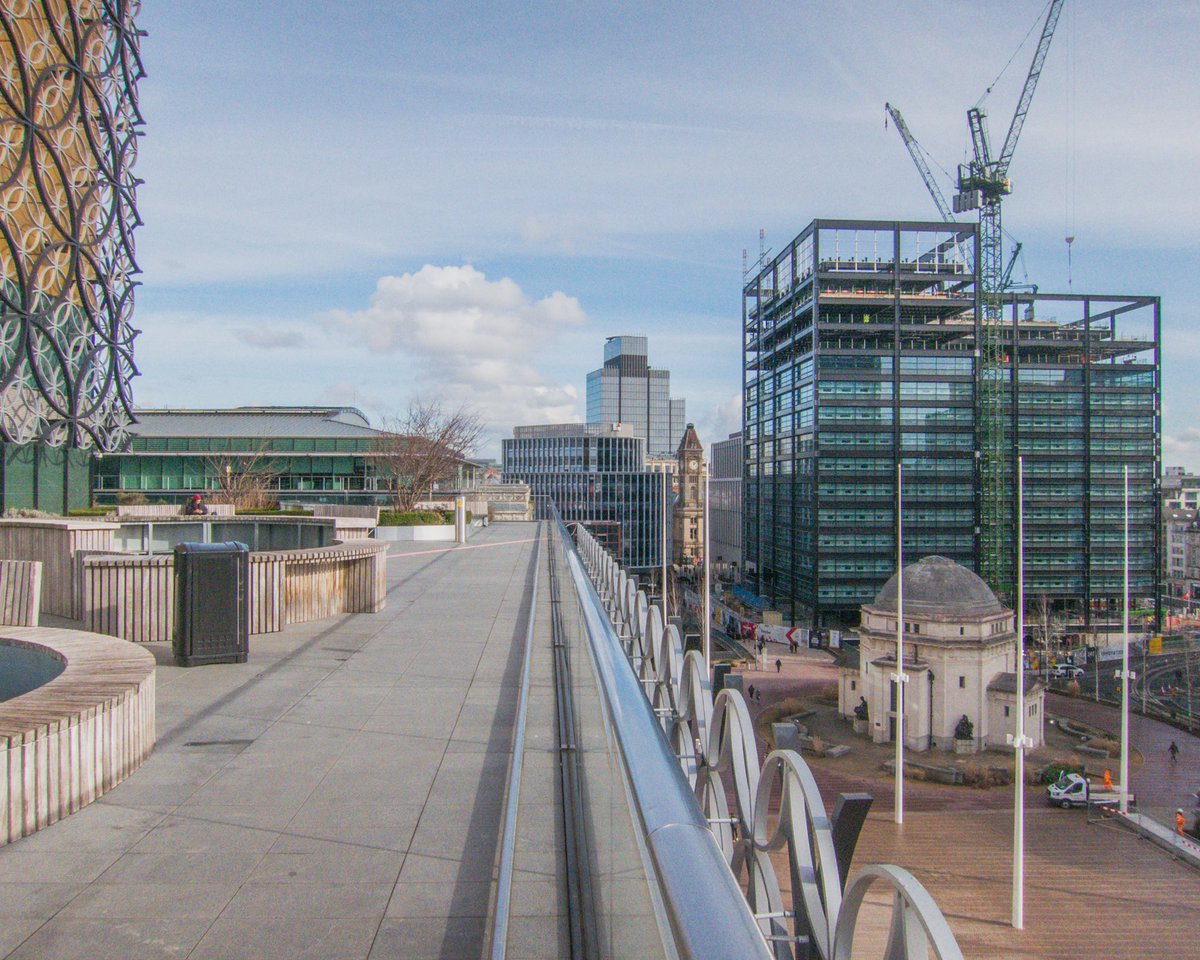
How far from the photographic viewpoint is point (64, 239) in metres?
37.4

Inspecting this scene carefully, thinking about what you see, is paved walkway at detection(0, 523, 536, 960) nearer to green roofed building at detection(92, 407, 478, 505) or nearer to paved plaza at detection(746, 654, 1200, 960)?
paved plaza at detection(746, 654, 1200, 960)

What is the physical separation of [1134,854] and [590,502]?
92194 mm

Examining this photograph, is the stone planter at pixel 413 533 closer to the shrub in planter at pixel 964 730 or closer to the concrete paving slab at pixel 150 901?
the concrete paving slab at pixel 150 901

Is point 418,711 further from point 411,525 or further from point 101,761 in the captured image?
point 411,525

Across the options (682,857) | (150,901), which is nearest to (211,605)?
(150,901)

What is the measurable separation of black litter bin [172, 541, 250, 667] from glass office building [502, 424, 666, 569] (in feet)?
342

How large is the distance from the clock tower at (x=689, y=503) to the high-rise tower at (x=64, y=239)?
34979 mm

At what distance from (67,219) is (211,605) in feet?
121

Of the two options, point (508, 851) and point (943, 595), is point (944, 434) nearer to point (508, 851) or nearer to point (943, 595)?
point (943, 595)

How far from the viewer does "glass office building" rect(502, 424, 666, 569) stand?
11956 centimetres

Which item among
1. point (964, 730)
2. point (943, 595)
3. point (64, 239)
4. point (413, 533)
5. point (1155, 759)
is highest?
point (64, 239)

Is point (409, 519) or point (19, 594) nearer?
point (19, 594)

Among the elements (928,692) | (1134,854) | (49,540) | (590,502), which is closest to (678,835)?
(49,540)

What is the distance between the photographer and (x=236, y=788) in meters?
5.59
